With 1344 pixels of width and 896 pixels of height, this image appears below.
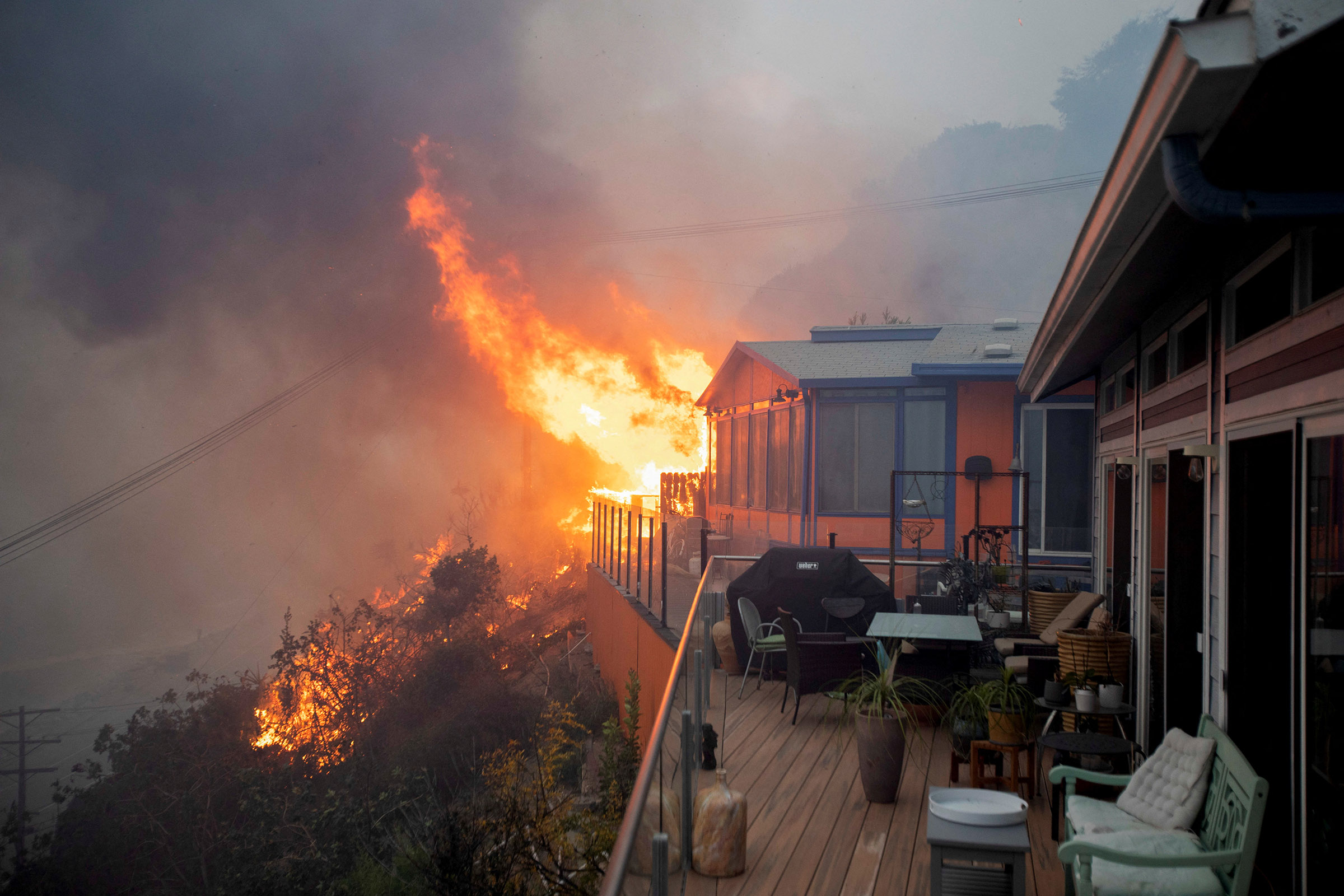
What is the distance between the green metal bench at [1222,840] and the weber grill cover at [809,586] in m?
5.31

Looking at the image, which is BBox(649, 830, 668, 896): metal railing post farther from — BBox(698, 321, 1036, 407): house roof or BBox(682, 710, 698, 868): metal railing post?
BBox(698, 321, 1036, 407): house roof

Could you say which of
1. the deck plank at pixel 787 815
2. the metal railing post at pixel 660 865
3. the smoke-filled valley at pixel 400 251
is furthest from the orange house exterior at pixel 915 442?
the smoke-filled valley at pixel 400 251

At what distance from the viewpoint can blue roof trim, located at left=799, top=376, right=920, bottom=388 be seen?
13.9 m

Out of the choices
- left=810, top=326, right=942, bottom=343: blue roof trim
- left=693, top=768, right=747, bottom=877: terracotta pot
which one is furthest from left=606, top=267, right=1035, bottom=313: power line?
left=693, top=768, right=747, bottom=877: terracotta pot

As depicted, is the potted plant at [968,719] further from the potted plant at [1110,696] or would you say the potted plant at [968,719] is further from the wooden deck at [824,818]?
the potted plant at [1110,696]

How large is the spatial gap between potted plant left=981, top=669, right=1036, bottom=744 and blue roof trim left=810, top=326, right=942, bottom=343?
12.2 metres

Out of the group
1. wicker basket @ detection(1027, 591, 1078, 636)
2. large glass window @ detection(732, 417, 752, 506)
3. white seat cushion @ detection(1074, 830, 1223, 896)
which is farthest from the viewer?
large glass window @ detection(732, 417, 752, 506)

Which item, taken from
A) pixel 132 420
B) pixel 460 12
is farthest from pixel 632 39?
pixel 132 420

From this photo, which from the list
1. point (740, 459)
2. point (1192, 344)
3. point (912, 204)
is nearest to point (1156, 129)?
point (1192, 344)

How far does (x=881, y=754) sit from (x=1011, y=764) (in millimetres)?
819

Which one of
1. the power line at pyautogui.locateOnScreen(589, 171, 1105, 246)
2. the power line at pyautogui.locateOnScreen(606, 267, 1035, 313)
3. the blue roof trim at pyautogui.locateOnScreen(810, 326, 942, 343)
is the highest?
the power line at pyautogui.locateOnScreen(589, 171, 1105, 246)

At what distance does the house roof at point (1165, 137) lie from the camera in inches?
71.0

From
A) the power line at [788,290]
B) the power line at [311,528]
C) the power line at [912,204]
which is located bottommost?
the power line at [311,528]

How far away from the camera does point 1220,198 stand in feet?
7.09
